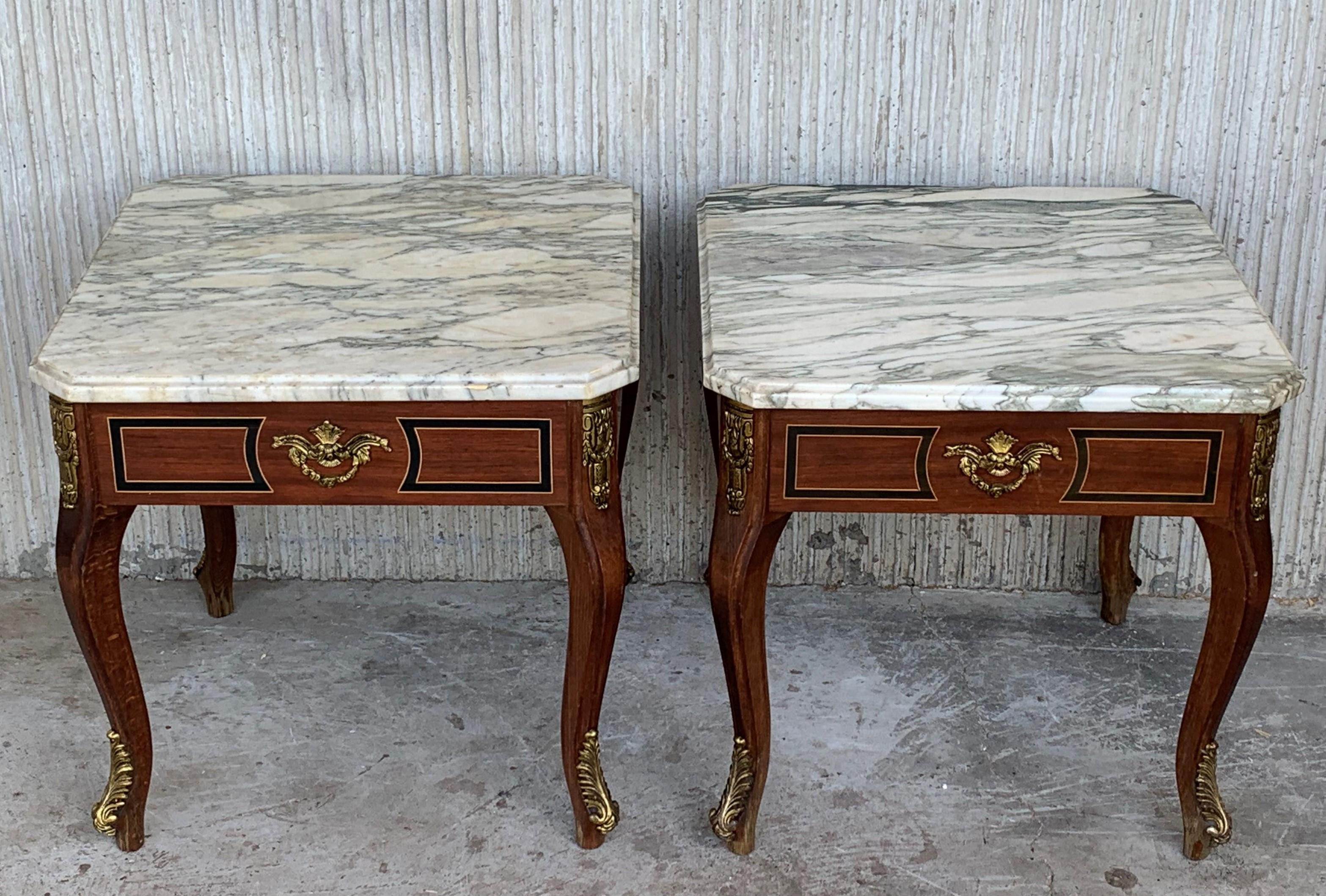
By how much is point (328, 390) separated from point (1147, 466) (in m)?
0.87

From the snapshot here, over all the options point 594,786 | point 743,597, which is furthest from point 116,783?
point 743,597

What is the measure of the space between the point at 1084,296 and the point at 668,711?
2.72 feet

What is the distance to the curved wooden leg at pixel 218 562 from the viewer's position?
224cm

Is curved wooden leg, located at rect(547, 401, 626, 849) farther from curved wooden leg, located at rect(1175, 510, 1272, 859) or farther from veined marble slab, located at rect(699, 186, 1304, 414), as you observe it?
curved wooden leg, located at rect(1175, 510, 1272, 859)

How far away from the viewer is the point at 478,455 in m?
1.55

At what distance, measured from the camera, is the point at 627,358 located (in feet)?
5.02

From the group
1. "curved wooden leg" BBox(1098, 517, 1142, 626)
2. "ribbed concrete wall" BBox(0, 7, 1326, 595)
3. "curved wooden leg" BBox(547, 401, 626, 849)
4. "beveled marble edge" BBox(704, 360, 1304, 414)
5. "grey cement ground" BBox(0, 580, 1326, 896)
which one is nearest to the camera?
"beveled marble edge" BBox(704, 360, 1304, 414)

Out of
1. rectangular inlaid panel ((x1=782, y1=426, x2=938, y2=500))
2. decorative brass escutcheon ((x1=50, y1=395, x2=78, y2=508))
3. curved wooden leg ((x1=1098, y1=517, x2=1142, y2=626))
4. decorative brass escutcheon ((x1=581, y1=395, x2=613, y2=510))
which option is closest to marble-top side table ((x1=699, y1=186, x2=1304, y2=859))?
rectangular inlaid panel ((x1=782, y1=426, x2=938, y2=500))

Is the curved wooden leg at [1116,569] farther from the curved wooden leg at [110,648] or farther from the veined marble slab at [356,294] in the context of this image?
the curved wooden leg at [110,648]

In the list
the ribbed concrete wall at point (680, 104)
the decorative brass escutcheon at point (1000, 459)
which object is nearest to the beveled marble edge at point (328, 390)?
the decorative brass escutcheon at point (1000, 459)

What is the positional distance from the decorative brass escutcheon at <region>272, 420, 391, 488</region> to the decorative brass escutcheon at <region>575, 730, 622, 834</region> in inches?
18.2

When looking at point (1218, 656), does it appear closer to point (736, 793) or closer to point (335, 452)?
point (736, 793)

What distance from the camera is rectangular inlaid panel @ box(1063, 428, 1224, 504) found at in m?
1.50

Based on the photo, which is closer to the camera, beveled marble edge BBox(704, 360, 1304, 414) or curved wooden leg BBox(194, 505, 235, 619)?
beveled marble edge BBox(704, 360, 1304, 414)
